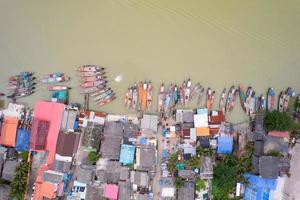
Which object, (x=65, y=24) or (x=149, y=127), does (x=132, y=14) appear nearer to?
(x=65, y=24)

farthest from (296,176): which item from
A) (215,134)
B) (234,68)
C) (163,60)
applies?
(163,60)

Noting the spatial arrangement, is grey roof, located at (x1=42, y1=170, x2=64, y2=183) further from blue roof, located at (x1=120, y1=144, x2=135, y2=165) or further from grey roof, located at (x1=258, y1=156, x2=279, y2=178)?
grey roof, located at (x1=258, y1=156, x2=279, y2=178)

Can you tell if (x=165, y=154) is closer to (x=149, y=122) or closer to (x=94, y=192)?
(x=149, y=122)

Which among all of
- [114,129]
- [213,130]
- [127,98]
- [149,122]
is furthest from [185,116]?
[114,129]

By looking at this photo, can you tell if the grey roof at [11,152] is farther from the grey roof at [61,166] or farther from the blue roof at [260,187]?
the blue roof at [260,187]

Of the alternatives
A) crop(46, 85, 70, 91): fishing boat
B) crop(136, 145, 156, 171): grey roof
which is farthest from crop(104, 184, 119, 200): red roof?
crop(46, 85, 70, 91): fishing boat
